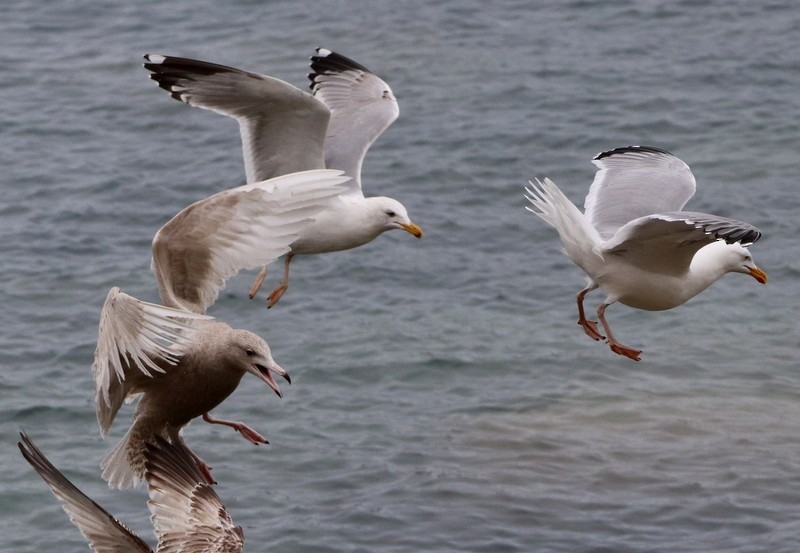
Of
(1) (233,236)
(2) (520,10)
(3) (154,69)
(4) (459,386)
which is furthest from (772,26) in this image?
(1) (233,236)

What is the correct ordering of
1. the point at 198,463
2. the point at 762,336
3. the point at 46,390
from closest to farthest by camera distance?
the point at 198,463, the point at 46,390, the point at 762,336

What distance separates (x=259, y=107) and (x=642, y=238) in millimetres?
2533

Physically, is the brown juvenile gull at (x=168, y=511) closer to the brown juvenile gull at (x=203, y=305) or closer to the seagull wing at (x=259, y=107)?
the brown juvenile gull at (x=203, y=305)

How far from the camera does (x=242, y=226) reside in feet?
23.9

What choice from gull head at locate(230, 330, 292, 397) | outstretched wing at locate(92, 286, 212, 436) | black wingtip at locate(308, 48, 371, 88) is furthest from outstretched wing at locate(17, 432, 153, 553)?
black wingtip at locate(308, 48, 371, 88)

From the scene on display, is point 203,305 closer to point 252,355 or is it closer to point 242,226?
point 242,226

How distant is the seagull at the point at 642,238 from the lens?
8156mm

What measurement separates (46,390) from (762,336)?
5763 mm

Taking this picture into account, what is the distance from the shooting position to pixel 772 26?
18.7 metres

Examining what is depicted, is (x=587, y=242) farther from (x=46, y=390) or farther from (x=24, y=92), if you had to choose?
(x=24, y=92)

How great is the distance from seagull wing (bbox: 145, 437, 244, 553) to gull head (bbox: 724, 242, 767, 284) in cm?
374

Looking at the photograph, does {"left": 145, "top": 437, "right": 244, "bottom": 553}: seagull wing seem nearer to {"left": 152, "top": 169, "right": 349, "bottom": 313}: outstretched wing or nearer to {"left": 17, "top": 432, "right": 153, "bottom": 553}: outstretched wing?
{"left": 17, "top": 432, "right": 153, "bottom": 553}: outstretched wing

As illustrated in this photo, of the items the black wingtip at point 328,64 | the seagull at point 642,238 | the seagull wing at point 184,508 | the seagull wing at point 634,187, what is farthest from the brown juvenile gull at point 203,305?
the black wingtip at point 328,64

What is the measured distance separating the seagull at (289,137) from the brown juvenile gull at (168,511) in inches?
90.6
